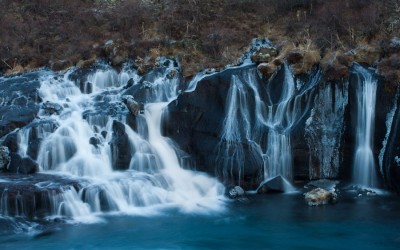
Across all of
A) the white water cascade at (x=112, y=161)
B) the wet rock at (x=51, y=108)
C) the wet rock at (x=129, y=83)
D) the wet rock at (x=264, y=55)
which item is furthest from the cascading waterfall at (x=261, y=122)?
the wet rock at (x=51, y=108)

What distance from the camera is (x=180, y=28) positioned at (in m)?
25.9

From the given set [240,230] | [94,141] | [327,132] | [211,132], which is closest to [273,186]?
[327,132]

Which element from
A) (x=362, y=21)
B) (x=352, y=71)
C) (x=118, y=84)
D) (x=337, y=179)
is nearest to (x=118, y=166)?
(x=118, y=84)

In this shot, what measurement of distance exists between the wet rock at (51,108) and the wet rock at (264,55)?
27.9ft

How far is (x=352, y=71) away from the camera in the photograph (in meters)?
18.1

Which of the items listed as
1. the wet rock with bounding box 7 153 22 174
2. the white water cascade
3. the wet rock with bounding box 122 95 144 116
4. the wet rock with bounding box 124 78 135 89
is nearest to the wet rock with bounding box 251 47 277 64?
the white water cascade

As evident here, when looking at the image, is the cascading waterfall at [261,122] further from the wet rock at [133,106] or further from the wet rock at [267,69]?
the wet rock at [133,106]

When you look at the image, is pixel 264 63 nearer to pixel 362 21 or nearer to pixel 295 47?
pixel 295 47

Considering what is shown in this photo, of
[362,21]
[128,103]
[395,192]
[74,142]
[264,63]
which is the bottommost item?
[395,192]

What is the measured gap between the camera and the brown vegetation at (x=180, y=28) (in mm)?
22062

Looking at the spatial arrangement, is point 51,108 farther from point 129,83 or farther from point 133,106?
point 129,83

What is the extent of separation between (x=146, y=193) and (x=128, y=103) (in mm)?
4888

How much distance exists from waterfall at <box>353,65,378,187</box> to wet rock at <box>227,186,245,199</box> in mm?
4255

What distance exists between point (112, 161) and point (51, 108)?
162 inches
